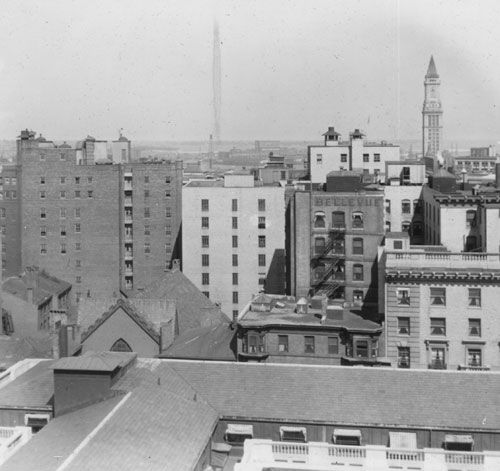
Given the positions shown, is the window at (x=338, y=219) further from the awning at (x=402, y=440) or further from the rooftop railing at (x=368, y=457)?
the rooftop railing at (x=368, y=457)

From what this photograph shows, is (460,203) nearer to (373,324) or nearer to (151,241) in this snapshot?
(373,324)

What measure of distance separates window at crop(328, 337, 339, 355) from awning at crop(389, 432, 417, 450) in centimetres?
2056

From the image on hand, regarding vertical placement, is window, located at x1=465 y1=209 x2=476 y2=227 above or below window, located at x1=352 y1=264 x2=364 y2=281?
above

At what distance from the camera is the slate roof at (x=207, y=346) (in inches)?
2739

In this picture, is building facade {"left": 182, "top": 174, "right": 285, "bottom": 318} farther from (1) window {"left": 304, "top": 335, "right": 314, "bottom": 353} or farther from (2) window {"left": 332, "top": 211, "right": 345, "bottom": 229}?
(1) window {"left": 304, "top": 335, "right": 314, "bottom": 353}

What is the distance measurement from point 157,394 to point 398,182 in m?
60.2

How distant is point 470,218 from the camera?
77562 millimetres

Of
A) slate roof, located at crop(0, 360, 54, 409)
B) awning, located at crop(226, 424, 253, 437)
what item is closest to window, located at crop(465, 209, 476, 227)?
awning, located at crop(226, 424, 253, 437)

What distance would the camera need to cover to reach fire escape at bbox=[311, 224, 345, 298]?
8369cm

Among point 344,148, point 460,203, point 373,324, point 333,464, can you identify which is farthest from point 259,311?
point 344,148

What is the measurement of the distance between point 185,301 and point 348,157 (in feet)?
170

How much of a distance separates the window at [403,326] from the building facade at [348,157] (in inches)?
2490

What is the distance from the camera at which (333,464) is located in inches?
1677

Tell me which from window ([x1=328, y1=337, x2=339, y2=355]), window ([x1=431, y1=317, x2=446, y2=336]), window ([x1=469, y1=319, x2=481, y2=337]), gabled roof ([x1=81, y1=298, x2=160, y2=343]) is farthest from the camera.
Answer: gabled roof ([x1=81, y1=298, x2=160, y2=343])
